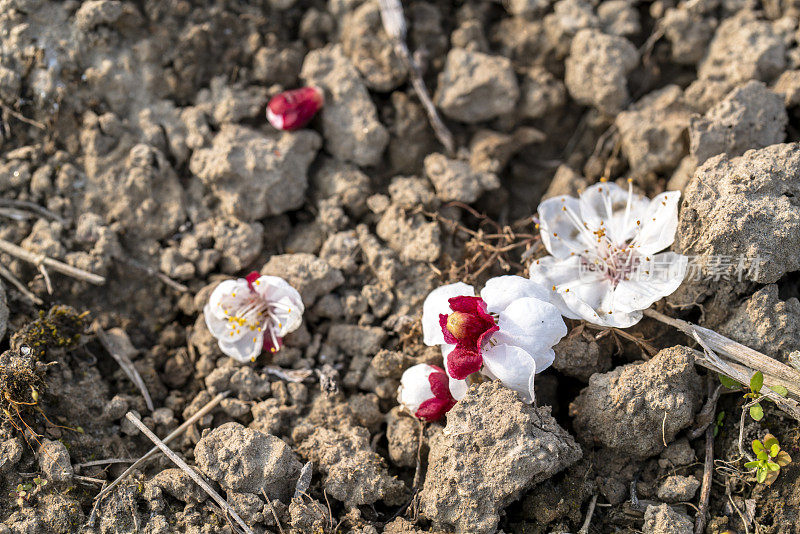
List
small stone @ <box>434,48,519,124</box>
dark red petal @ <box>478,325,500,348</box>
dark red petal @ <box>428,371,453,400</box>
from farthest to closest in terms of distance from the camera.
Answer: small stone @ <box>434,48,519,124</box>
dark red petal @ <box>428,371,453,400</box>
dark red petal @ <box>478,325,500,348</box>

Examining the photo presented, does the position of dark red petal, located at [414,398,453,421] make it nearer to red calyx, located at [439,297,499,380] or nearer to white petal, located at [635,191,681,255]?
red calyx, located at [439,297,499,380]

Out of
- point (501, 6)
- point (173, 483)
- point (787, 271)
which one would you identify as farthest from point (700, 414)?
point (501, 6)

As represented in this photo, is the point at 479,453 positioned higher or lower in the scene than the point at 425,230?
lower

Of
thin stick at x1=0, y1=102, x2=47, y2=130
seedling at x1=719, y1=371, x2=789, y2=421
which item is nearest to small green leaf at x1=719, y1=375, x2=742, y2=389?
seedling at x1=719, y1=371, x2=789, y2=421

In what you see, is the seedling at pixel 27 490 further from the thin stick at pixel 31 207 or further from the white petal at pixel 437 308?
the white petal at pixel 437 308

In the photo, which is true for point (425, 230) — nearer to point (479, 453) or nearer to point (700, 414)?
point (479, 453)

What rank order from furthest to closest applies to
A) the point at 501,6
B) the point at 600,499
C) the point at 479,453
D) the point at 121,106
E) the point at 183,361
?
the point at 501,6
the point at 121,106
the point at 183,361
the point at 600,499
the point at 479,453
